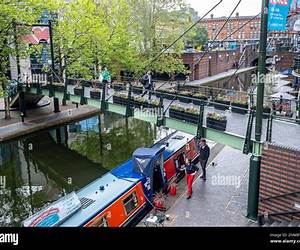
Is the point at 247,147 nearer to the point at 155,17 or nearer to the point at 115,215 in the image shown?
the point at 115,215

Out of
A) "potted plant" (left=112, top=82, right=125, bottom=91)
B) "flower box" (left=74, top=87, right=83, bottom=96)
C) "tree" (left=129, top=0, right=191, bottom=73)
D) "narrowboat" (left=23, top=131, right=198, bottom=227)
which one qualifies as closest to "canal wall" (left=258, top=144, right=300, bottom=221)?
"narrowboat" (left=23, top=131, right=198, bottom=227)

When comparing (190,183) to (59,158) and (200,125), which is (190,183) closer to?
(200,125)

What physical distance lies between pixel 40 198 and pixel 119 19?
20265 mm

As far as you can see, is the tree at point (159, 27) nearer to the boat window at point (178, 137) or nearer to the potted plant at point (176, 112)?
the boat window at point (178, 137)

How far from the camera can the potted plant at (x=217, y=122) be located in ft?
43.1

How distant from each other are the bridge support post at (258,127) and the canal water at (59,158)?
9.26m

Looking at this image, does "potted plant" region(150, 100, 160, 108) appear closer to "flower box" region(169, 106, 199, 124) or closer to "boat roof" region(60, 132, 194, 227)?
"flower box" region(169, 106, 199, 124)

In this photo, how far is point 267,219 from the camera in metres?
11.3

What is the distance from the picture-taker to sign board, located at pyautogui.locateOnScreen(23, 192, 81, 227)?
988 cm

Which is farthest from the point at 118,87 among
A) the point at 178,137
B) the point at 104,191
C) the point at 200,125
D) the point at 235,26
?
the point at 235,26

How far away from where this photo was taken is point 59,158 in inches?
872

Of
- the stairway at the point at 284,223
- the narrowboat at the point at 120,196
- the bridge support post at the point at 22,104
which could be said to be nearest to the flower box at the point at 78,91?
the bridge support post at the point at 22,104

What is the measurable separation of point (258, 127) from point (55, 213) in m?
6.82
